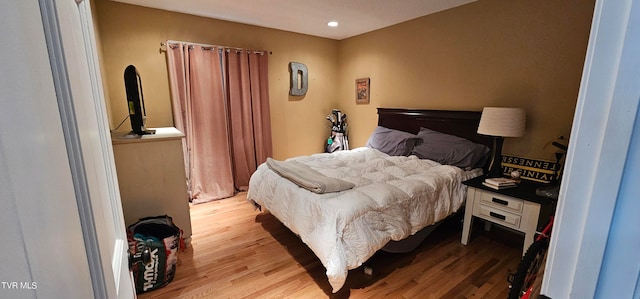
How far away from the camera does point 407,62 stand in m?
3.52

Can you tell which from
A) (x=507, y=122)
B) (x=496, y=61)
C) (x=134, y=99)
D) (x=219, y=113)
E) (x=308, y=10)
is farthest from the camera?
(x=219, y=113)

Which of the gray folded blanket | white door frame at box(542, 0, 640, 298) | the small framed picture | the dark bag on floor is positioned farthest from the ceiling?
white door frame at box(542, 0, 640, 298)

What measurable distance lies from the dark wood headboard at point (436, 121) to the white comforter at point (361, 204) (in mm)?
495

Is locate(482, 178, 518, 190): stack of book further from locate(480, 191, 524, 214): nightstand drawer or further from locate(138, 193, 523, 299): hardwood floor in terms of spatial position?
locate(138, 193, 523, 299): hardwood floor

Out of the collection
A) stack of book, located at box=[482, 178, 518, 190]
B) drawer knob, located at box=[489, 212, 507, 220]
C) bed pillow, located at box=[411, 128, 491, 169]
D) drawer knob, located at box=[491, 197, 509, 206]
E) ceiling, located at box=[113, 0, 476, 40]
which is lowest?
drawer knob, located at box=[489, 212, 507, 220]

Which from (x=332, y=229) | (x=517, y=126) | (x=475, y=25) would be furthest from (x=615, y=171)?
(x=475, y=25)

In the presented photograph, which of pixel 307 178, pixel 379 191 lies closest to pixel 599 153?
pixel 379 191

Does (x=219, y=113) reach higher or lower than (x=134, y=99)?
lower

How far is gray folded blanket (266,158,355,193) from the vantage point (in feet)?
6.67

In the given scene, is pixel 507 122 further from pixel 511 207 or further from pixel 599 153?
pixel 599 153

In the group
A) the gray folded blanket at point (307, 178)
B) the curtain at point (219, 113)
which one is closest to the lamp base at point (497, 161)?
the gray folded blanket at point (307, 178)

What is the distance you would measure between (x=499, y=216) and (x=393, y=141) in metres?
1.45

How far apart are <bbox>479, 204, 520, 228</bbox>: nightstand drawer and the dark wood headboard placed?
84 centimetres

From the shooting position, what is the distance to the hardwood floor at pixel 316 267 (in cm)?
187
